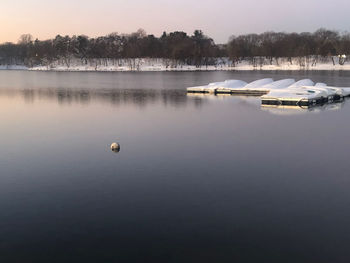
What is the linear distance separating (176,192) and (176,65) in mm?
141026

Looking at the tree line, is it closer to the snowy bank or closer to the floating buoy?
the snowy bank

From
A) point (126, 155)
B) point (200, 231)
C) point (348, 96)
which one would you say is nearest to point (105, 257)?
point (200, 231)

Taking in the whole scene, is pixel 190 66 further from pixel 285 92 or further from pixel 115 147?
pixel 115 147

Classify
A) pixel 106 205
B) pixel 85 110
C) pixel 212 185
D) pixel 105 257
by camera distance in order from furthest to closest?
pixel 85 110 < pixel 212 185 < pixel 106 205 < pixel 105 257

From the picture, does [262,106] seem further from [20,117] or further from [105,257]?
[105,257]

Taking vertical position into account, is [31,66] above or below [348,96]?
above

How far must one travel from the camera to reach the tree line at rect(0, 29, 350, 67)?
146500mm

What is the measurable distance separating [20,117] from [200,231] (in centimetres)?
2712

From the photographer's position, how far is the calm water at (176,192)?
10.6 metres

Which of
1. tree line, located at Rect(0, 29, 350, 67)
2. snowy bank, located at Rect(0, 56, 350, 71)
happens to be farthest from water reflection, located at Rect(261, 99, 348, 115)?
tree line, located at Rect(0, 29, 350, 67)

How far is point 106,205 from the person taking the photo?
1353cm

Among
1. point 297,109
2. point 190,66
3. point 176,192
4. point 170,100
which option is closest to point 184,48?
point 190,66

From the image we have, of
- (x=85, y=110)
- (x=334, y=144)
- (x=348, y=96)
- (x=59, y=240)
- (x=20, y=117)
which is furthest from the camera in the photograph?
(x=348, y=96)

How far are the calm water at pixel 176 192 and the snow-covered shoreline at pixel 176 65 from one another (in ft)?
381
